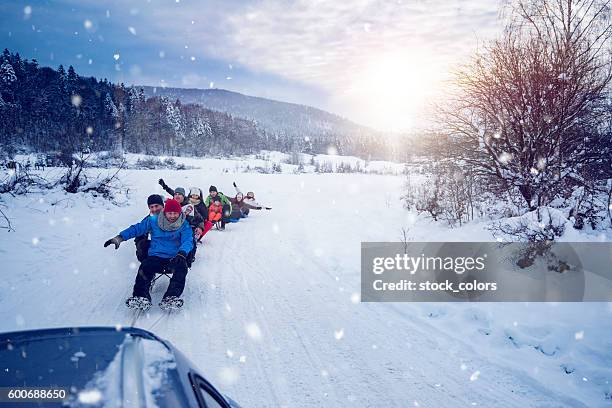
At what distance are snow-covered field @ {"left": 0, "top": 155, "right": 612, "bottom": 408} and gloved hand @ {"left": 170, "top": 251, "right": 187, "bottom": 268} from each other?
0.56m

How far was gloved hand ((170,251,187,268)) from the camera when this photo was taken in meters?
5.27

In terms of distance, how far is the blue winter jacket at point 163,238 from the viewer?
5559 mm

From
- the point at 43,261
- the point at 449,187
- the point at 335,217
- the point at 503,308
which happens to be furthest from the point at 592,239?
the point at 43,261

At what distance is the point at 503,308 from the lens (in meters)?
5.11

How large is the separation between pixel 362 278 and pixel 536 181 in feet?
13.0

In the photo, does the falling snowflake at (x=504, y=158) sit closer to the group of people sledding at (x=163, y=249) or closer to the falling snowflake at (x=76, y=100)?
the group of people sledding at (x=163, y=249)

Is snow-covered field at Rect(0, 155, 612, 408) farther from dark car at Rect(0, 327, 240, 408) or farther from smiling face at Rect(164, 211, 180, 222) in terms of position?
dark car at Rect(0, 327, 240, 408)

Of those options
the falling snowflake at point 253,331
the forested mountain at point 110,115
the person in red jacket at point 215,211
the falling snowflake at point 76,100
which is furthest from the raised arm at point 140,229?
the falling snowflake at point 76,100

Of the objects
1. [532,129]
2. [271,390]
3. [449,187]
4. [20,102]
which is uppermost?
[20,102]

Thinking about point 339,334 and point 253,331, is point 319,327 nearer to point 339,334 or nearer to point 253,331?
point 339,334

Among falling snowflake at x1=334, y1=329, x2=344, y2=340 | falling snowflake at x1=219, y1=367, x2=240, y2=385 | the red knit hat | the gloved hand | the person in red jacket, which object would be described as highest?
the red knit hat

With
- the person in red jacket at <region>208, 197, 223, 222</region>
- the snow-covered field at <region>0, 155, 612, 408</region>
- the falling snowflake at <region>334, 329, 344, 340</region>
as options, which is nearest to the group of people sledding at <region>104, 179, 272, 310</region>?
the snow-covered field at <region>0, 155, 612, 408</region>

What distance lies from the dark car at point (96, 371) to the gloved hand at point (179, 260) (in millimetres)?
3584

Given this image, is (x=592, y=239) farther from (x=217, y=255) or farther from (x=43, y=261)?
(x=43, y=261)
